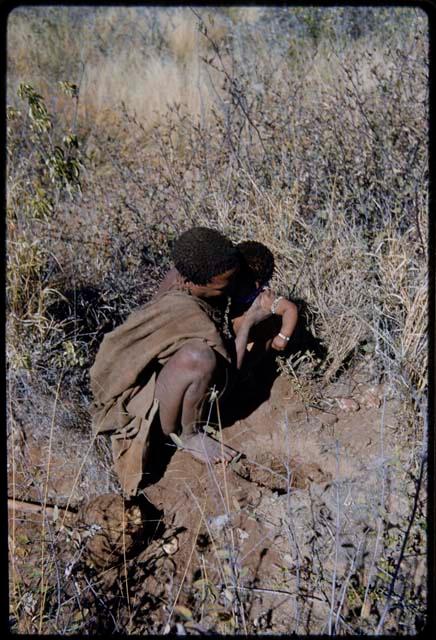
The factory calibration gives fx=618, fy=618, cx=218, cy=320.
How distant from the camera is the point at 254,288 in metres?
2.44

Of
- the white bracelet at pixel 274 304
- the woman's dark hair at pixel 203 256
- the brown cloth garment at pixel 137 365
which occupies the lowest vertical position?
the brown cloth garment at pixel 137 365

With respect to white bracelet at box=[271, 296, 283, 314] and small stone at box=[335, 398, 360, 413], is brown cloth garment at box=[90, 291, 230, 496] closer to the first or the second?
white bracelet at box=[271, 296, 283, 314]

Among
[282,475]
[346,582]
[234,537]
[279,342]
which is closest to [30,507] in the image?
[234,537]

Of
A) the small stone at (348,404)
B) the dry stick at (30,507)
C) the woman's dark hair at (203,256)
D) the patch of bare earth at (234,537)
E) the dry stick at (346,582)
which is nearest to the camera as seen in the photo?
the dry stick at (346,582)

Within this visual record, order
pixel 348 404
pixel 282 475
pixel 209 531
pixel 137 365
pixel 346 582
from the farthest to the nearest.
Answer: pixel 348 404
pixel 282 475
pixel 137 365
pixel 209 531
pixel 346 582

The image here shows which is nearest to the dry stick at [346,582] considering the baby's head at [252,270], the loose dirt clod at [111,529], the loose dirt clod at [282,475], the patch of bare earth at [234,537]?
the patch of bare earth at [234,537]

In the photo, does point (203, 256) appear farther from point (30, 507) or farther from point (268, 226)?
point (30, 507)

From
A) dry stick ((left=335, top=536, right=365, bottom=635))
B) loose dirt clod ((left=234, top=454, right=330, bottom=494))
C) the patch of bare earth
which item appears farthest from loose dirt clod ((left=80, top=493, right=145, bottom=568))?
dry stick ((left=335, top=536, right=365, bottom=635))

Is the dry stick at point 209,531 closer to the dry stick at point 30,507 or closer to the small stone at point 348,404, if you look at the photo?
the dry stick at point 30,507

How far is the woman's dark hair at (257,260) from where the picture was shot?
2.41m

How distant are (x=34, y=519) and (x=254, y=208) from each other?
171 centimetres

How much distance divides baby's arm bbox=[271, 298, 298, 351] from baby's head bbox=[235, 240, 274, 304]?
107 millimetres

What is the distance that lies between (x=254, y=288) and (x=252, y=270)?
74 mm

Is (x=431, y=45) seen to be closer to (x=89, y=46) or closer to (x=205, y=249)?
(x=205, y=249)
